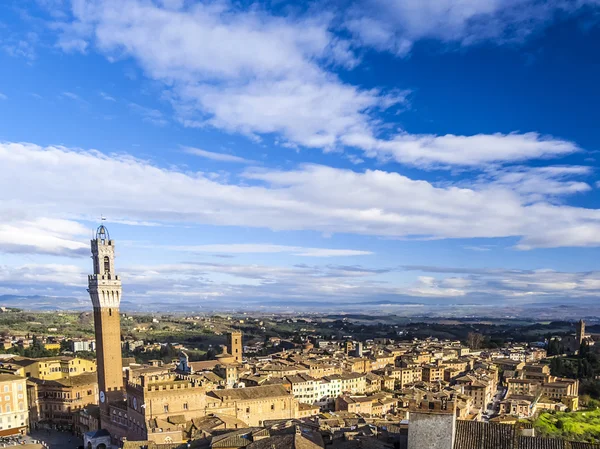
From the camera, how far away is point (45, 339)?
91250 mm

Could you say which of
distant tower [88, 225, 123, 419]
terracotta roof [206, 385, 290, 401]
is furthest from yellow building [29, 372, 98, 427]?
terracotta roof [206, 385, 290, 401]

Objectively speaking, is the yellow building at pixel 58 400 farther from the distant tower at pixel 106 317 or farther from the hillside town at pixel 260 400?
the distant tower at pixel 106 317

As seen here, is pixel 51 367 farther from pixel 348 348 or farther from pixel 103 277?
pixel 348 348

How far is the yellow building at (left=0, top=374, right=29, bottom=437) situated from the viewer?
45.7 meters

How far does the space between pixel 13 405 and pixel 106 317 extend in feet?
40.7

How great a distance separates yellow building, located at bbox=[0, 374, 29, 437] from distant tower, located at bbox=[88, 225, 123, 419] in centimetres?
890

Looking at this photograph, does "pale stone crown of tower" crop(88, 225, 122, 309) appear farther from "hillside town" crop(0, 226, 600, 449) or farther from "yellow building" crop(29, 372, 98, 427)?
"yellow building" crop(29, 372, 98, 427)

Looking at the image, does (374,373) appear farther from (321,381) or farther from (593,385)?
(593,385)

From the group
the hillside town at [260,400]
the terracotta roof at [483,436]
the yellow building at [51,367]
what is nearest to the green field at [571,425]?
the hillside town at [260,400]

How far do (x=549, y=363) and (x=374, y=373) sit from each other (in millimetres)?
34504

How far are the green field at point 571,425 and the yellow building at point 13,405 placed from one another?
44080 mm


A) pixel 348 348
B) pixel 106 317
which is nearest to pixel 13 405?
pixel 106 317

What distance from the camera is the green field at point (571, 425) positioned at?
1512 inches

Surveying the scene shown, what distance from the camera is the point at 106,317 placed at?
4500cm
